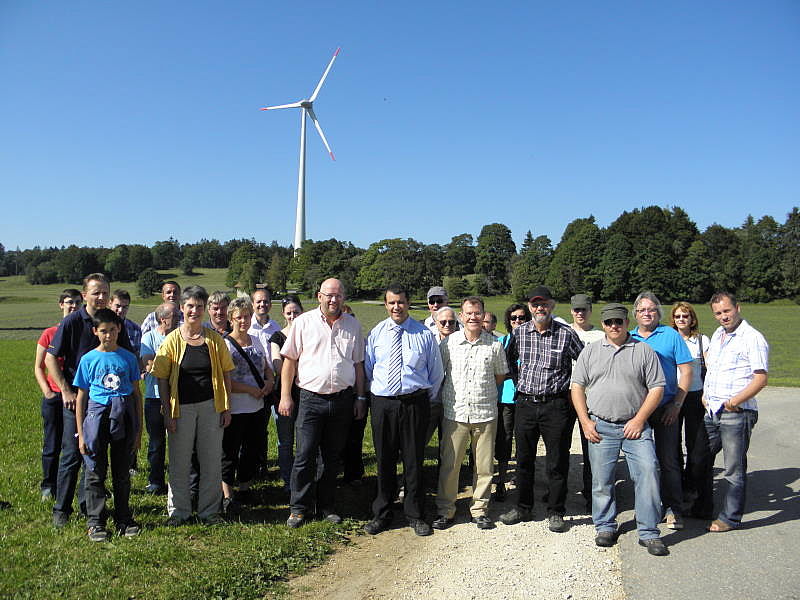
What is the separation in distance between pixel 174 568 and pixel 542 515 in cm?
362

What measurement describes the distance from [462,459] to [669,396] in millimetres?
2145

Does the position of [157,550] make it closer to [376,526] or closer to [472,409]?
[376,526]

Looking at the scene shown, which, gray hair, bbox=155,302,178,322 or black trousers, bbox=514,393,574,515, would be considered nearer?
black trousers, bbox=514,393,574,515

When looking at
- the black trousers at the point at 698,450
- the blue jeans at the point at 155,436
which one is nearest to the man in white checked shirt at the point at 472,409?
the black trousers at the point at 698,450

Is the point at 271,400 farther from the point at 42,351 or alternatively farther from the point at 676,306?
the point at 676,306

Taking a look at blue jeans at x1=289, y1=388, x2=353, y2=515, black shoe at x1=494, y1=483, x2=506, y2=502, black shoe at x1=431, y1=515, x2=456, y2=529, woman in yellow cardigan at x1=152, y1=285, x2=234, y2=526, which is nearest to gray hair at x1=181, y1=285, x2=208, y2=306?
woman in yellow cardigan at x1=152, y1=285, x2=234, y2=526

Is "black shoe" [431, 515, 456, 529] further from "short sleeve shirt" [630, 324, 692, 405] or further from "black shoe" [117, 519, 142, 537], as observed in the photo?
"black shoe" [117, 519, 142, 537]

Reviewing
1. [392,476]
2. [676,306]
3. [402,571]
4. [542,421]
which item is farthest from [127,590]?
[676,306]

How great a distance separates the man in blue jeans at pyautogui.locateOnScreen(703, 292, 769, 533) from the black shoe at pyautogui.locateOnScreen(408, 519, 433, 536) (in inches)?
107

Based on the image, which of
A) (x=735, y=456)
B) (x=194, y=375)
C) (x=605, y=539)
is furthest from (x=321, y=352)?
(x=735, y=456)

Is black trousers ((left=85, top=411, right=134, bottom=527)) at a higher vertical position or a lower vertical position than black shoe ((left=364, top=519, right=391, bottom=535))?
higher

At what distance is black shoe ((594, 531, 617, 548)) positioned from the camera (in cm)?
518

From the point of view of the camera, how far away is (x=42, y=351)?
5602 millimetres

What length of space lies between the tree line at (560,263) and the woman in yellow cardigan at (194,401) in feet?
221
